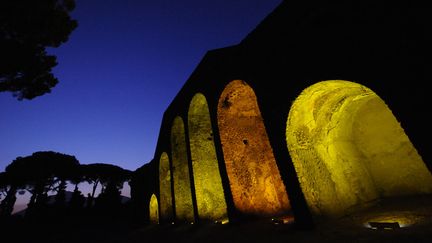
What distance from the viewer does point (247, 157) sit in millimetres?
6133

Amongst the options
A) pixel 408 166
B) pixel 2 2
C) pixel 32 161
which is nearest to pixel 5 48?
pixel 2 2

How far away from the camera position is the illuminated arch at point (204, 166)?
285 inches

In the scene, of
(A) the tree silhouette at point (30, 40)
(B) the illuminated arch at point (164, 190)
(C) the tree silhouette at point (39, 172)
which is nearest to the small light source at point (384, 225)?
(B) the illuminated arch at point (164, 190)

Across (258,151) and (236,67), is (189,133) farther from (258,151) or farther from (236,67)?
(236,67)

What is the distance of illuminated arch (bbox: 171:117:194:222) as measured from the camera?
29.0 ft

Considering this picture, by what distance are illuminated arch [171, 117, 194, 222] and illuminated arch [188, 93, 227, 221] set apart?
1.39 m

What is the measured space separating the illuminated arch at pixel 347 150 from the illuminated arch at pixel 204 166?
4.21 m

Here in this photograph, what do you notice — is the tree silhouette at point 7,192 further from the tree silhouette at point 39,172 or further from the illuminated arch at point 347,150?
the illuminated arch at point 347,150

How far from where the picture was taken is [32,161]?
84.6 ft

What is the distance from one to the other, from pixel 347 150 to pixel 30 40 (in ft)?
34.3

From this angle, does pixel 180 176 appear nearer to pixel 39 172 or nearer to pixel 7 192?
pixel 39 172

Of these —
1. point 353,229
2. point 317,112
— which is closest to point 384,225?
point 353,229

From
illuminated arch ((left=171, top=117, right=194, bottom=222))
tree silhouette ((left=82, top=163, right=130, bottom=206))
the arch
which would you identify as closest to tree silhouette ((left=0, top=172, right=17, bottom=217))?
tree silhouette ((left=82, top=163, right=130, bottom=206))

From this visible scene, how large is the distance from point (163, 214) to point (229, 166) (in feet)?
23.9
